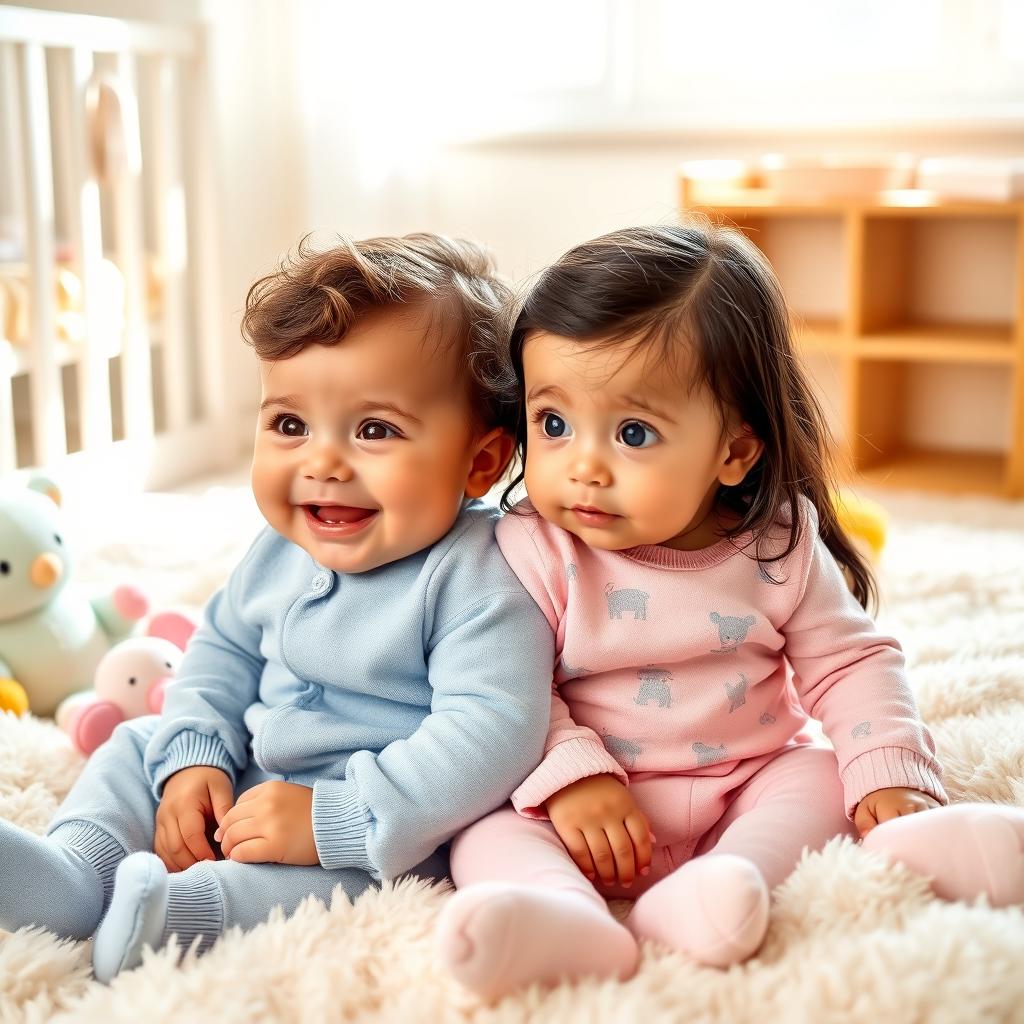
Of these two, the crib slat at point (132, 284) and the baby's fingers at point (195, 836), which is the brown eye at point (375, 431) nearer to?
the baby's fingers at point (195, 836)

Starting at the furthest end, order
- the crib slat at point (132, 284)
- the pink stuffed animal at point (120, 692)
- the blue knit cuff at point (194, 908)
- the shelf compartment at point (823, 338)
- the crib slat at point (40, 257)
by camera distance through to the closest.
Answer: the shelf compartment at point (823, 338), the crib slat at point (132, 284), the crib slat at point (40, 257), the pink stuffed animal at point (120, 692), the blue knit cuff at point (194, 908)

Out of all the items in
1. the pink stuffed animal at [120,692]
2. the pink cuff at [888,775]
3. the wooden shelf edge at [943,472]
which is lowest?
the wooden shelf edge at [943,472]

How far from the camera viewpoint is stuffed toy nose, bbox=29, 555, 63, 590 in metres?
1.30

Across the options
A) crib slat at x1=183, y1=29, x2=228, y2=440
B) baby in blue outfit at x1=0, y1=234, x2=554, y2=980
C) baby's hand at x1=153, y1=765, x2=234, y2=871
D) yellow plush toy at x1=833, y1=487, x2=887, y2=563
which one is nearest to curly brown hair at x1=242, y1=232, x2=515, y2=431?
baby in blue outfit at x1=0, y1=234, x2=554, y2=980

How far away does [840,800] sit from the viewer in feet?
3.08

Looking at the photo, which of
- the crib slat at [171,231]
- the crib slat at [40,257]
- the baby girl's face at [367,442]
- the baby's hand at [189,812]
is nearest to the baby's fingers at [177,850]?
the baby's hand at [189,812]

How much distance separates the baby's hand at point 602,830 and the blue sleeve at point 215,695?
0.27m

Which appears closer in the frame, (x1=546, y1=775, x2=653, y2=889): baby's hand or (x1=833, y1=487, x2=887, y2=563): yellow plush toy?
(x1=546, y1=775, x2=653, y2=889): baby's hand

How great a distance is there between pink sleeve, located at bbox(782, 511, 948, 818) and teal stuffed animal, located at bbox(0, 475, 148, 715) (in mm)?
750

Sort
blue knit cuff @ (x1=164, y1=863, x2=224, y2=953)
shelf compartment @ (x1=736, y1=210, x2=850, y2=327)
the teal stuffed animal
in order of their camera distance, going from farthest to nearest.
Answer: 1. shelf compartment @ (x1=736, y1=210, x2=850, y2=327)
2. the teal stuffed animal
3. blue knit cuff @ (x1=164, y1=863, x2=224, y2=953)

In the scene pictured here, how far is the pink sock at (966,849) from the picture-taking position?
2.64ft

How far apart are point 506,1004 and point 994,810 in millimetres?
331

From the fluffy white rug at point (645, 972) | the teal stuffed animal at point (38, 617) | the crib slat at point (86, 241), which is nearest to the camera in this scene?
the fluffy white rug at point (645, 972)

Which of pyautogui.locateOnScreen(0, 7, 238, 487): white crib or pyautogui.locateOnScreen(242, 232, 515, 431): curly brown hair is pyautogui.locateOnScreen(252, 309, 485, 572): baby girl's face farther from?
pyautogui.locateOnScreen(0, 7, 238, 487): white crib
